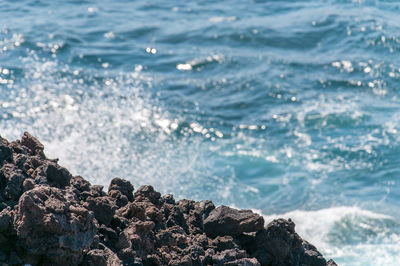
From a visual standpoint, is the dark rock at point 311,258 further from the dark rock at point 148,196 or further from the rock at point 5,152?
the rock at point 5,152

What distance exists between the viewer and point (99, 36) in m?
19.9

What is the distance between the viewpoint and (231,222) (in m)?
5.93

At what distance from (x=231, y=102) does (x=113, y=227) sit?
10.8 meters

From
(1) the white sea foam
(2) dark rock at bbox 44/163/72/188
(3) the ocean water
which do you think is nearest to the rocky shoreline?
(2) dark rock at bbox 44/163/72/188

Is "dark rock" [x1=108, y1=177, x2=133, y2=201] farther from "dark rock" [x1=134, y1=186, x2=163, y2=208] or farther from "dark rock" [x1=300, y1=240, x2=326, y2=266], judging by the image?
"dark rock" [x1=300, y1=240, x2=326, y2=266]

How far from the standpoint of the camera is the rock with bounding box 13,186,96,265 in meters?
4.64

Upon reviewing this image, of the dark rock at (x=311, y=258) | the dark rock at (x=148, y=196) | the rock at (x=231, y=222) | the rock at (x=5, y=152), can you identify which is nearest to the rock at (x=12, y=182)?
the rock at (x=5, y=152)

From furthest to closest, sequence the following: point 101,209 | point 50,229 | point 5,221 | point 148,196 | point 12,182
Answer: point 148,196 → point 101,209 → point 12,182 → point 5,221 → point 50,229

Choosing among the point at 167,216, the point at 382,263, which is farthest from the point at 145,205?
the point at 382,263

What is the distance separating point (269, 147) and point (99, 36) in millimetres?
7741

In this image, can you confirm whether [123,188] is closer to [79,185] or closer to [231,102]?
[79,185]

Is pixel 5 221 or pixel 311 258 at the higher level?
pixel 5 221

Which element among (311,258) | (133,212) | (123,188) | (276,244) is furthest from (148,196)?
(311,258)

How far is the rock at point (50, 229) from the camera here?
464cm
